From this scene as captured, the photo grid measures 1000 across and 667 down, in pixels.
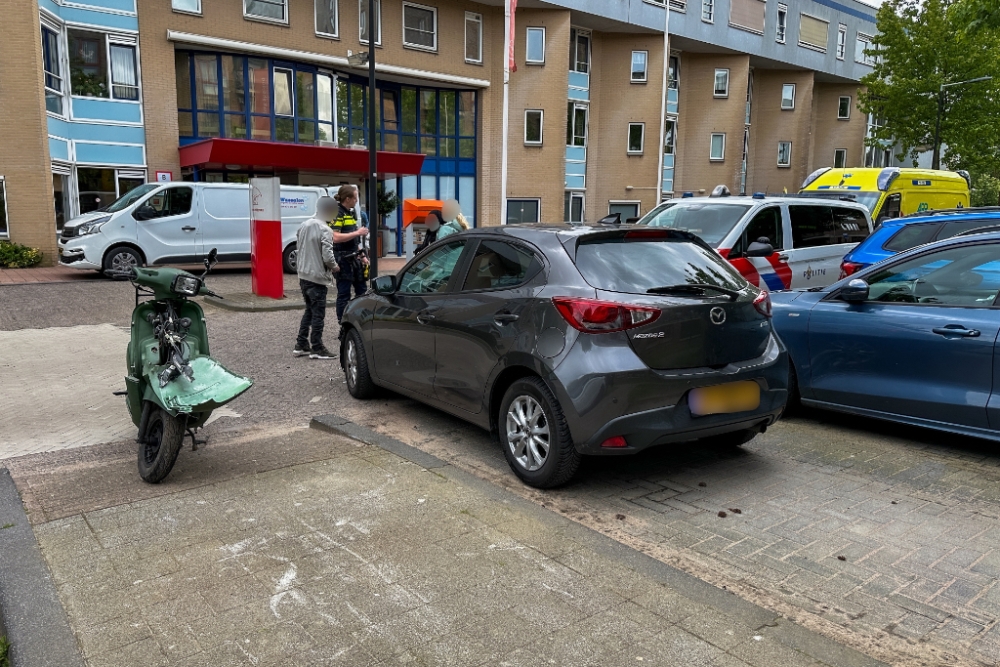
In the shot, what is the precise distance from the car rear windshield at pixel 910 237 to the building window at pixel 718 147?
28.4 metres

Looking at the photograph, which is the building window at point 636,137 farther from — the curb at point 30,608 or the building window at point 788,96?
the curb at point 30,608

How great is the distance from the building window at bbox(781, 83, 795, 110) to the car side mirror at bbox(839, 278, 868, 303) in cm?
3806

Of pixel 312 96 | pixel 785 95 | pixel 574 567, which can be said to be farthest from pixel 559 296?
pixel 785 95

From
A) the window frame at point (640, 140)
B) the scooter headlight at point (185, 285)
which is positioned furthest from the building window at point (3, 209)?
the window frame at point (640, 140)

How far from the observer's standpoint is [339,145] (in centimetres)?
2544

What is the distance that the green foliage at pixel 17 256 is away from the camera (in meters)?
17.5

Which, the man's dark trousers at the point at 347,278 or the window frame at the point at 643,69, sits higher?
the window frame at the point at 643,69

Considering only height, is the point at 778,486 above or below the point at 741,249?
below

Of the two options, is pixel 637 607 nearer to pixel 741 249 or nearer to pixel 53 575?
pixel 53 575

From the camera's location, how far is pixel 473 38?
93.7 ft

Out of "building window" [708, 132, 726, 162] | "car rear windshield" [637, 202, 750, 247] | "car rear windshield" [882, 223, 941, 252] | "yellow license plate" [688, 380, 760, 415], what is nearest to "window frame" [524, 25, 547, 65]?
"building window" [708, 132, 726, 162]

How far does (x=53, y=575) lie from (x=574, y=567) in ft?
7.52

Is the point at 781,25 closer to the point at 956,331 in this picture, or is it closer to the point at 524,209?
the point at 524,209

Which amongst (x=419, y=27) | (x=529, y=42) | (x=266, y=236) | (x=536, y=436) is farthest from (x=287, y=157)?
(x=536, y=436)
